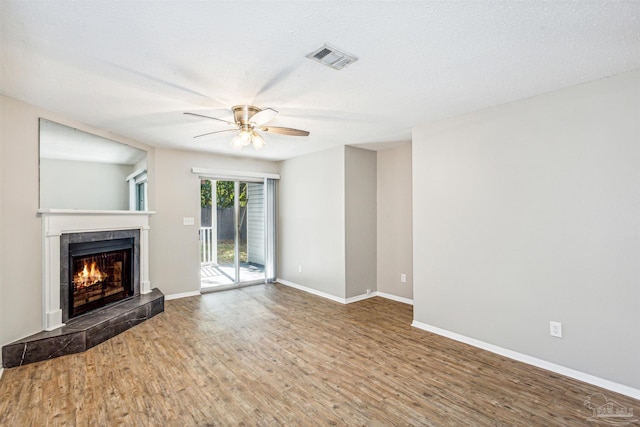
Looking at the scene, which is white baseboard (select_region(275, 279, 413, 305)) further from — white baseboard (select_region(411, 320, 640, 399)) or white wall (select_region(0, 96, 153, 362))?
white wall (select_region(0, 96, 153, 362))

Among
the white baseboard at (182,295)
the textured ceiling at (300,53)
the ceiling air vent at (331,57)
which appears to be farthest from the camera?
the white baseboard at (182,295)

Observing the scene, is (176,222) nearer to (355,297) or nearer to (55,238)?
(55,238)

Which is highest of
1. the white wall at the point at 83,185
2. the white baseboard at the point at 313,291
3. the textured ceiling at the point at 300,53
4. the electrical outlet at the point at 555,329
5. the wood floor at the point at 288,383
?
the textured ceiling at the point at 300,53

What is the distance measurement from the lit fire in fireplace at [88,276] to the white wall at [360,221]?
3358 millimetres

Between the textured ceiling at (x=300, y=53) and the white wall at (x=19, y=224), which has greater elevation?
the textured ceiling at (x=300, y=53)

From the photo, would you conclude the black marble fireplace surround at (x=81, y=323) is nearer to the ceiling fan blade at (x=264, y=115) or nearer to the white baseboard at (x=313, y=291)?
the white baseboard at (x=313, y=291)

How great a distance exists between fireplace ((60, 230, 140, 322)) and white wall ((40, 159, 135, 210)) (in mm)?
376

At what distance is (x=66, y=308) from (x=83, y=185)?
1424mm

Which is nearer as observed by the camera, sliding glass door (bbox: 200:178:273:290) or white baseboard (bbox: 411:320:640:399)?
white baseboard (bbox: 411:320:640:399)

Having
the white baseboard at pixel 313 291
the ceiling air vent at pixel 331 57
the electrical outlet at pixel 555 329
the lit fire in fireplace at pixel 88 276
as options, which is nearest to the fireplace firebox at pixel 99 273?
the lit fire in fireplace at pixel 88 276

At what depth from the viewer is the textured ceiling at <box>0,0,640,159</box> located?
1.65 m

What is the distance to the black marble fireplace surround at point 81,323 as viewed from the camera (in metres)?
2.89

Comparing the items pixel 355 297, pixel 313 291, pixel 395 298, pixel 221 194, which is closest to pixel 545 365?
pixel 395 298

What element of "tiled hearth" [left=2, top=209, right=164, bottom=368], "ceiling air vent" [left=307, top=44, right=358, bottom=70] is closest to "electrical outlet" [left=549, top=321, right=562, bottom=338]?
"ceiling air vent" [left=307, top=44, right=358, bottom=70]
